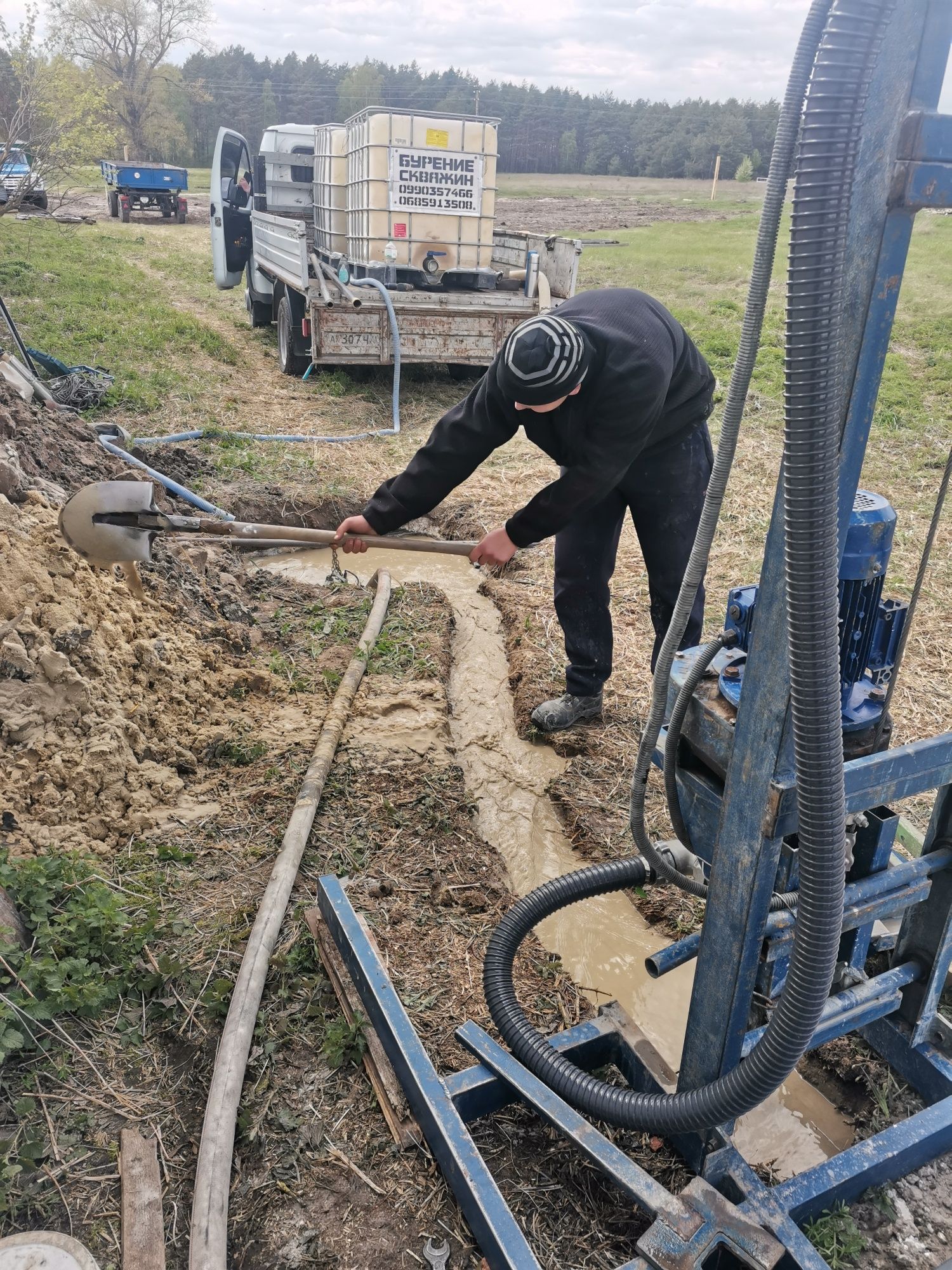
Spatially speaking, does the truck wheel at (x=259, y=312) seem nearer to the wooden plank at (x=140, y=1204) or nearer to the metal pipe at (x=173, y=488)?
the metal pipe at (x=173, y=488)

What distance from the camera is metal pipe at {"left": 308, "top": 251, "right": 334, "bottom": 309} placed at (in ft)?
25.5

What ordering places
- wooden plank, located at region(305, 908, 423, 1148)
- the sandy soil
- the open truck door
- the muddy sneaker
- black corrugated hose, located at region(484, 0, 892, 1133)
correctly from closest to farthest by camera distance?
1. black corrugated hose, located at region(484, 0, 892, 1133)
2. wooden plank, located at region(305, 908, 423, 1148)
3. the muddy sneaker
4. the open truck door
5. the sandy soil

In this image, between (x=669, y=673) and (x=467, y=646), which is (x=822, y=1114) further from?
(x=467, y=646)

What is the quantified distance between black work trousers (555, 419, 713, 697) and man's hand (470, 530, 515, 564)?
0.44 meters

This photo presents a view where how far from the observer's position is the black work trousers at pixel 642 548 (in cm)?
332

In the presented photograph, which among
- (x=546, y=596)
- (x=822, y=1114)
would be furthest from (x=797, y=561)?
(x=546, y=596)

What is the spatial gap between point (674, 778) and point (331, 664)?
8.49 ft

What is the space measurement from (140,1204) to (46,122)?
55.9 ft

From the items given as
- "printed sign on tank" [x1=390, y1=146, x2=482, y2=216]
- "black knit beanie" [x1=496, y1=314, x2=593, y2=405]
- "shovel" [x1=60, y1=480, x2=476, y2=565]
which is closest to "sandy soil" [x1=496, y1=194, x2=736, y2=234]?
"printed sign on tank" [x1=390, y1=146, x2=482, y2=216]

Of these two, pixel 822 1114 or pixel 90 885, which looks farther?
pixel 90 885

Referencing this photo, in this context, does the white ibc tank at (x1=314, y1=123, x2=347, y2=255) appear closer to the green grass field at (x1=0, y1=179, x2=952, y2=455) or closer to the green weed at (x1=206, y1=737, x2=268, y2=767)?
the green grass field at (x1=0, y1=179, x2=952, y2=455)

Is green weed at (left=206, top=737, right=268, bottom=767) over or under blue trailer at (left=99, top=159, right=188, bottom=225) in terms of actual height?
under

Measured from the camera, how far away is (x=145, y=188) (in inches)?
1049

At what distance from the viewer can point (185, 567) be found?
4.50 metres
